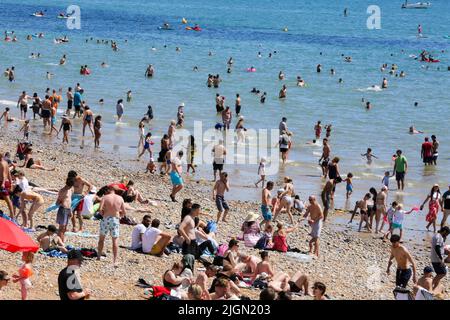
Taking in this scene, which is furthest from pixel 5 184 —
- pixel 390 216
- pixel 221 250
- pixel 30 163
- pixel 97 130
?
pixel 97 130

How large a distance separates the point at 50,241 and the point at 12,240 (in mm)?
2387

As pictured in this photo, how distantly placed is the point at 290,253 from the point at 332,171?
6568 millimetres

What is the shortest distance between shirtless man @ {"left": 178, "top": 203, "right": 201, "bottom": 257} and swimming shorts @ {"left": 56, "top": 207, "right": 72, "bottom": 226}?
185 cm

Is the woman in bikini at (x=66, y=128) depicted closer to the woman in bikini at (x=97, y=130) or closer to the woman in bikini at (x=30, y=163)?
the woman in bikini at (x=97, y=130)

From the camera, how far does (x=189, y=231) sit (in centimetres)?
1416

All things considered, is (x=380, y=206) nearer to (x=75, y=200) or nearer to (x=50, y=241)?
(x=75, y=200)

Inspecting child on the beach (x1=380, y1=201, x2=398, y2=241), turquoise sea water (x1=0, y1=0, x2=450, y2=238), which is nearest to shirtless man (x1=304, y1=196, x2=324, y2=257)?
child on the beach (x1=380, y1=201, x2=398, y2=241)

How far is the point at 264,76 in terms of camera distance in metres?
53.2

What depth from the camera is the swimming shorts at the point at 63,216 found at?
551 inches

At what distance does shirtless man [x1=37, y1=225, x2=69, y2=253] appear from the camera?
13.6 m

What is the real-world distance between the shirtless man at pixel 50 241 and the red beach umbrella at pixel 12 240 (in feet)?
6.26

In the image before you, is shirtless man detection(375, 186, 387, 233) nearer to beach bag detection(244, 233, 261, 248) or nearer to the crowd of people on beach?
the crowd of people on beach
